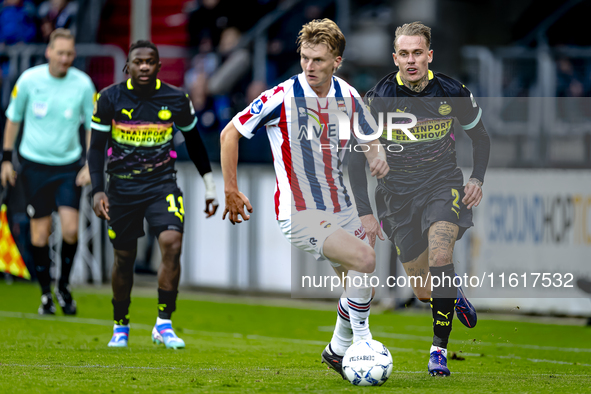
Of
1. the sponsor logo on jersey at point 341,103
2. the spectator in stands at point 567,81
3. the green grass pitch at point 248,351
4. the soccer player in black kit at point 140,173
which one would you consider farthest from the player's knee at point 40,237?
the spectator in stands at point 567,81

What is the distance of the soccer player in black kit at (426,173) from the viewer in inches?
226

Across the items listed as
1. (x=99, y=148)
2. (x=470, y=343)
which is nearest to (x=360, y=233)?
(x=99, y=148)

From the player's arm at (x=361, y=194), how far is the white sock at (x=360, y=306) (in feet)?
2.56

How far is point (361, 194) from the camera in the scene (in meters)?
6.05

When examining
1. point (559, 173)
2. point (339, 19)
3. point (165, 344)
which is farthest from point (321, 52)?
point (339, 19)

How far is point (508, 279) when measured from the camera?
972 cm

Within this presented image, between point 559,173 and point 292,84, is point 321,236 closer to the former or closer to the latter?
point 292,84

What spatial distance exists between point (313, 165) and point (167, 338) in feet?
6.88

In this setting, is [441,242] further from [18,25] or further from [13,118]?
[18,25]

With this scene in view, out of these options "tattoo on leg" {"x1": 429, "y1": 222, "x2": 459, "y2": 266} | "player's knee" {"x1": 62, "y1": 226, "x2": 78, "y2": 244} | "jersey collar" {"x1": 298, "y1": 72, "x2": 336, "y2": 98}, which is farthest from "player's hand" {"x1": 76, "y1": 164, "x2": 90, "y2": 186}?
"tattoo on leg" {"x1": 429, "y1": 222, "x2": 459, "y2": 266}

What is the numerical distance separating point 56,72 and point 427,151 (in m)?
4.46

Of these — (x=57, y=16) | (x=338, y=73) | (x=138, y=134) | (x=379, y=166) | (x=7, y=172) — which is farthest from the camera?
(x=57, y=16)

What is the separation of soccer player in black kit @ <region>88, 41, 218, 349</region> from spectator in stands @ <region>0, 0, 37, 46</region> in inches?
298

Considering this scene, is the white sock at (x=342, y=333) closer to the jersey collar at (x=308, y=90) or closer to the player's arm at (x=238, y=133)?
the player's arm at (x=238, y=133)
